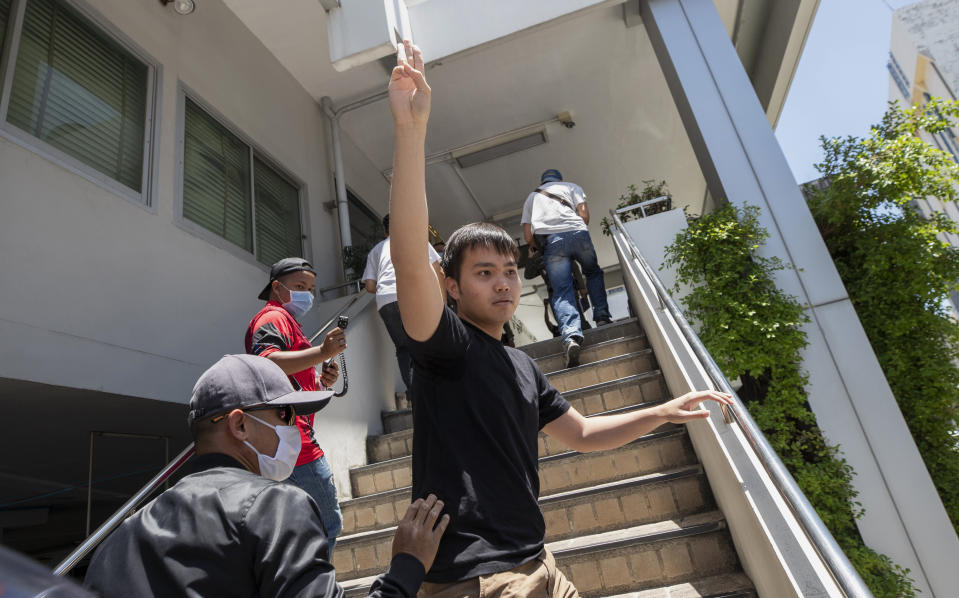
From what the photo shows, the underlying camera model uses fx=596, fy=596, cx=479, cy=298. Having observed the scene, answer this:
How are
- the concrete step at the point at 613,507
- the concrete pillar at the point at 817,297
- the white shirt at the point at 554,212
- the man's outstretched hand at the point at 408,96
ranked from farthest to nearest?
the white shirt at the point at 554,212 → the concrete pillar at the point at 817,297 → the concrete step at the point at 613,507 → the man's outstretched hand at the point at 408,96

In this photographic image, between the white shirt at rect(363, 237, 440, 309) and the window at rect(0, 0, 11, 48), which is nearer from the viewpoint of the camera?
the window at rect(0, 0, 11, 48)

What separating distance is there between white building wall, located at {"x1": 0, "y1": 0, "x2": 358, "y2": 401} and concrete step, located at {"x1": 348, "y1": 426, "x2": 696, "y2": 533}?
1671mm

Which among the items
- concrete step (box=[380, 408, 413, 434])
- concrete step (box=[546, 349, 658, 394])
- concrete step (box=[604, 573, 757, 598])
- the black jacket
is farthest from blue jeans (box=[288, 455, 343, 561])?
concrete step (box=[380, 408, 413, 434])

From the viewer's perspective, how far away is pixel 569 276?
534 centimetres

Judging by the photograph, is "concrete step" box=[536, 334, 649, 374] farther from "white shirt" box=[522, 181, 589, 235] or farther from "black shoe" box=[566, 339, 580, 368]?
"white shirt" box=[522, 181, 589, 235]

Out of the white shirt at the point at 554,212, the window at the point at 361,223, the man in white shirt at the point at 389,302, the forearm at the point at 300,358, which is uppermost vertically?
the window at the point at 361,223

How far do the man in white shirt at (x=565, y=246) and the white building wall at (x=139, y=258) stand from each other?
2.81 meters

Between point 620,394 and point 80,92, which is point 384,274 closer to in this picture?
point 620,394

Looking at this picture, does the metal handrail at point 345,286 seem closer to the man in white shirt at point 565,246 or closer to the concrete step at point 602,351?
the man in white shirt at point 565,246

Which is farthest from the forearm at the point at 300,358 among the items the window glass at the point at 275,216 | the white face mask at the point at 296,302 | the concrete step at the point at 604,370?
the window glass at the point at 275,216

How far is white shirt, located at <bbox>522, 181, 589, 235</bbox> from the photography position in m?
5.48

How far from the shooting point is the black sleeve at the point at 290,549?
96cm

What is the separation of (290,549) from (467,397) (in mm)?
501

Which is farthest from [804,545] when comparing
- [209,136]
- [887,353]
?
[209,136]
